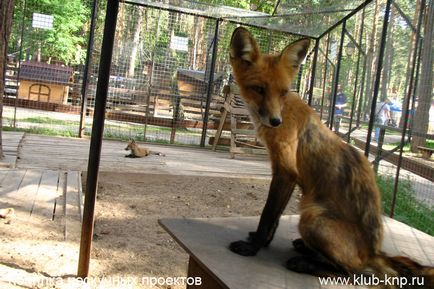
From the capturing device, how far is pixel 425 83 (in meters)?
5.85

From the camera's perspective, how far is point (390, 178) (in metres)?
7.05

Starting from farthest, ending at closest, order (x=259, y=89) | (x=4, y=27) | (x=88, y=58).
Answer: (x=88, y=58), (x=4, y=27), (x=259, y=89)

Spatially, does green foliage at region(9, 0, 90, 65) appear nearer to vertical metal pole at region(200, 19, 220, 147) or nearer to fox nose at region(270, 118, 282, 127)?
vertical metal pole at region(200, 19, 220, 147)

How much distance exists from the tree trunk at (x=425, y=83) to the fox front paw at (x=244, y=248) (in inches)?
168

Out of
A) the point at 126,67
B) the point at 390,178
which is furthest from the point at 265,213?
the point at 126,67

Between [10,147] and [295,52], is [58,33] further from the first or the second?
[295,52]

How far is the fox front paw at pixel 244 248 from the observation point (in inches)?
92.3

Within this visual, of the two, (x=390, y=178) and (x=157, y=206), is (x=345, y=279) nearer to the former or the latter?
(x=157, y=206)

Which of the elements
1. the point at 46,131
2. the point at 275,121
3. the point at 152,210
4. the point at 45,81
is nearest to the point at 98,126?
the point at 275,121

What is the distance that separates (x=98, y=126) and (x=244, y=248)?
4.71 ft

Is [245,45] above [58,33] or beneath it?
beneath

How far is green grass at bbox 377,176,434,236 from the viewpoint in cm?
577

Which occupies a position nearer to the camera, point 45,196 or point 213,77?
point 45,196

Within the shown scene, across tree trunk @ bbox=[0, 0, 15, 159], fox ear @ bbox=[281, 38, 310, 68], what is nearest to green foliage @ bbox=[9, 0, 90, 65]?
tree trunk @ bbox=[0, 0, 15, 159]
